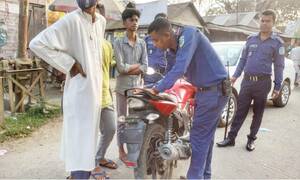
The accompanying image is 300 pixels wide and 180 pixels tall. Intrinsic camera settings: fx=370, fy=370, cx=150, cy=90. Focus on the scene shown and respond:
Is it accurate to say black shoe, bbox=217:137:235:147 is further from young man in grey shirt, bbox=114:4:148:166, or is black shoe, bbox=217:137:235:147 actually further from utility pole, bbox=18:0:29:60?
utility pole, bbox=18:0:29:60

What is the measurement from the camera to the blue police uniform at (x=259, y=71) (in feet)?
17.4

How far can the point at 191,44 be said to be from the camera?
338 cm

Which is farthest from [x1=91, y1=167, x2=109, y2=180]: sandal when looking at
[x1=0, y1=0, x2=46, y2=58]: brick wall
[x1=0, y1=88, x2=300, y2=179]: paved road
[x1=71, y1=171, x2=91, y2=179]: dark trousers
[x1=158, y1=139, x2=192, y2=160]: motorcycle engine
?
[x1=0, y1=0, x2=46, y2=58]: brick wall

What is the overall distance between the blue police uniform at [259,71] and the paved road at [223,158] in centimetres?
47

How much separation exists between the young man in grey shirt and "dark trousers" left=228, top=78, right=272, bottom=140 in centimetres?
170

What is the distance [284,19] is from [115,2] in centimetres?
3464

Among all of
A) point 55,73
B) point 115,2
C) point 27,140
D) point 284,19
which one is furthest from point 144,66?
point 284,19

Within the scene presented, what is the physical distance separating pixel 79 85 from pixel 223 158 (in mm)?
2586

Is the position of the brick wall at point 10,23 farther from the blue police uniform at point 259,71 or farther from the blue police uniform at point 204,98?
the blue police uniform at point 204,98

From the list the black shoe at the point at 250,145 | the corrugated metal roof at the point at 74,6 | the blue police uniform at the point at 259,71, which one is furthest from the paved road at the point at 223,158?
the corrugated metal roof at the point at 74,6

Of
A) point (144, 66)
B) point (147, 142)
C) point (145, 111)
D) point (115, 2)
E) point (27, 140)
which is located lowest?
point (27, 140)

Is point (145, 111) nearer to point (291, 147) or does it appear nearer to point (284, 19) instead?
point (291, 147)

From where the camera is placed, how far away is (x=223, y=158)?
5.11 metres

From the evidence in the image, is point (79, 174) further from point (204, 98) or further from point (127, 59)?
point (127, 59)
